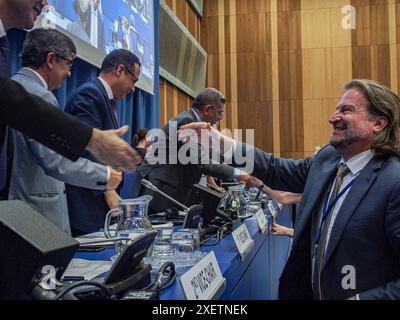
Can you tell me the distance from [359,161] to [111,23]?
8.12 feet

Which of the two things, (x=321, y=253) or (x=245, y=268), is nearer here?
(x=321, y=253)

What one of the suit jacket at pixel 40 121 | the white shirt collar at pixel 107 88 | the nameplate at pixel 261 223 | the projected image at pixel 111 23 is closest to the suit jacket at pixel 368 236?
the nameplate at pixel 261 223

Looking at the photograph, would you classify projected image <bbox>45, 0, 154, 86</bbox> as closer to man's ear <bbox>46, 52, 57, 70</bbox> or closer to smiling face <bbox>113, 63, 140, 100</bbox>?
smiling face <bbox>113, 63, 140, 100</bbox>

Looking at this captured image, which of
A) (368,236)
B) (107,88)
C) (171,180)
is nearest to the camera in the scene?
(368,236)

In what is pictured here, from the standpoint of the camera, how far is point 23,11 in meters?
1.36

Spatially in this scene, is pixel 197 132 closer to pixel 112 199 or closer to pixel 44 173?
pixel 112 199

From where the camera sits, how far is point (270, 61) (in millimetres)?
7266

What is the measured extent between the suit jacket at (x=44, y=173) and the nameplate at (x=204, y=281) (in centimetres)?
41

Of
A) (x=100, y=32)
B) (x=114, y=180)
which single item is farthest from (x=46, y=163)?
(x=100, y=32)

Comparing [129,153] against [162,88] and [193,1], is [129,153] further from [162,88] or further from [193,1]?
[193,1]

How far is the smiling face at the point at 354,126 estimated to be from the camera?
1492 millimetres

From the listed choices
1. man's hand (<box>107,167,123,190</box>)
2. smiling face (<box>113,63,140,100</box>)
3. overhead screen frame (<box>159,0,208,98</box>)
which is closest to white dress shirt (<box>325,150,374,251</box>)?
man's hand (<box>107,167,123,190</box>)

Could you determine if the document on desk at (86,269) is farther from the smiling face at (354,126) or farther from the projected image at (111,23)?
the projected image at (111,23)

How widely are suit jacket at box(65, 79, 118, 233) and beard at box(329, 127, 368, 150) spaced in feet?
3.47
